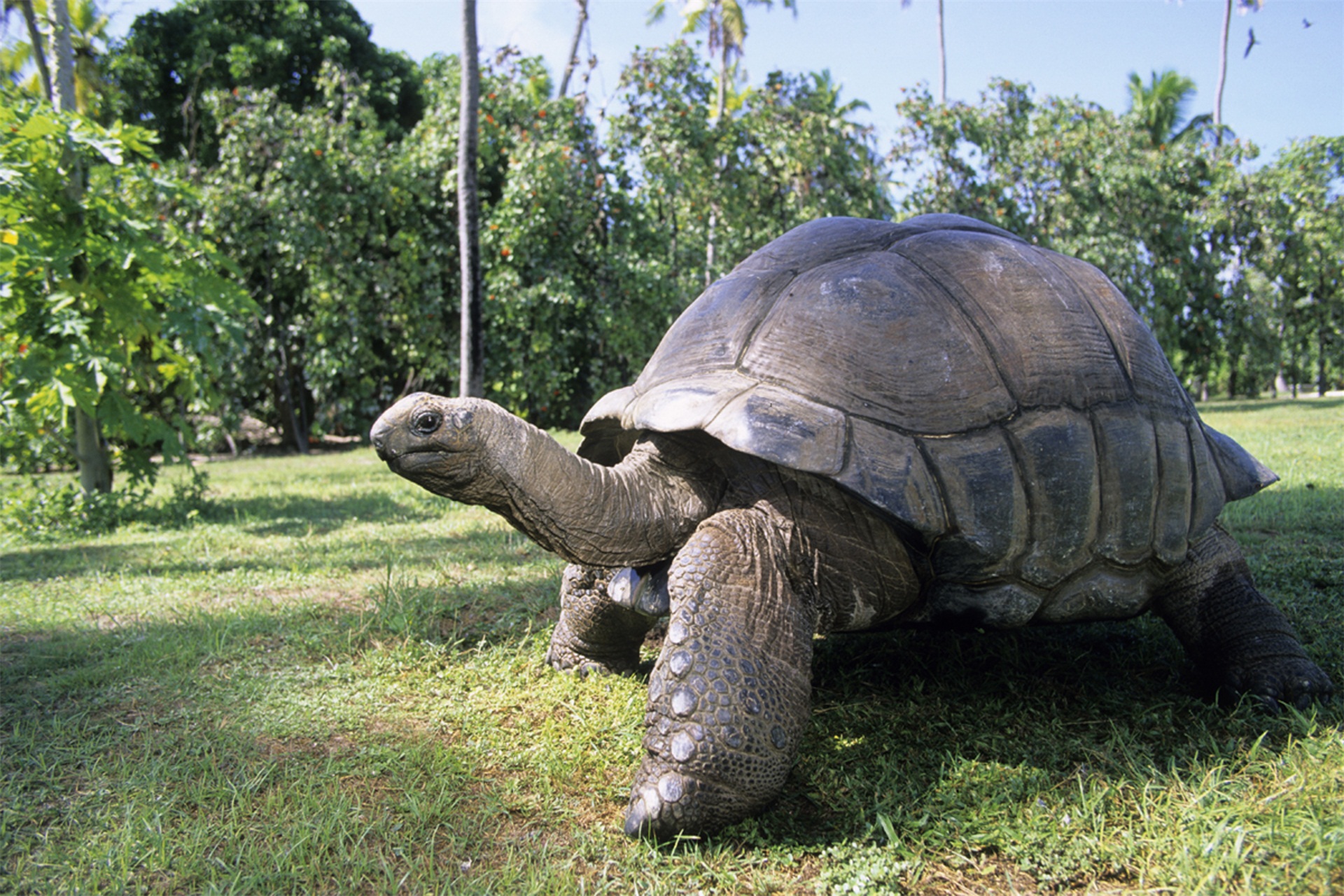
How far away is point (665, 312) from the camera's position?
11.0m

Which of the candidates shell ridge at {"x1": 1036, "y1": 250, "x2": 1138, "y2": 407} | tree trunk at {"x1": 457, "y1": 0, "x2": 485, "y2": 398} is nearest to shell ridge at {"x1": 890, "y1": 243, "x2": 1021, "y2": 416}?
shell ridge at {"x1": 1036, "y1": 250, "x2": 1138, "y2": 407}

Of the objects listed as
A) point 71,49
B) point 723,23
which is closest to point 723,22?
point 723,23

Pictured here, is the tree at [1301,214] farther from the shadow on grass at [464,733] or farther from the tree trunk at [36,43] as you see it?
the tree trunk at [36,43]

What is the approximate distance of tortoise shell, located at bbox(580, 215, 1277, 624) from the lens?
218 centimetres

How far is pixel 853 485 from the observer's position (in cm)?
207

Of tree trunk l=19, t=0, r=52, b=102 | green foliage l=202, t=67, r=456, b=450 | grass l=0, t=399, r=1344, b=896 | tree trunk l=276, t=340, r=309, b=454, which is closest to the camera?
grass l=0, t=399, r=1344, b=896

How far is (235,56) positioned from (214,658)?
42.4 feet

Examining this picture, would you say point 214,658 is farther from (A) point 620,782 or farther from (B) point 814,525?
(B) point 814,525

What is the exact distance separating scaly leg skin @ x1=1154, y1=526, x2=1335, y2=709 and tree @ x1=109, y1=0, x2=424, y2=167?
43.7 feet

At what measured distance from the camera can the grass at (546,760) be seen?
70.4 inches

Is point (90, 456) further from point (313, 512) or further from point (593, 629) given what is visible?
point (593, 629)

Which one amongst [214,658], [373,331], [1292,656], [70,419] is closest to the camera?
[1292,656]

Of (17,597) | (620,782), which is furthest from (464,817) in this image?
(17,597)

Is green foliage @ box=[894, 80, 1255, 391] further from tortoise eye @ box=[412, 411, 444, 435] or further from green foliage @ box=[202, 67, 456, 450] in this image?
tortoise eye @ box=[412, 411, 444, 435]
